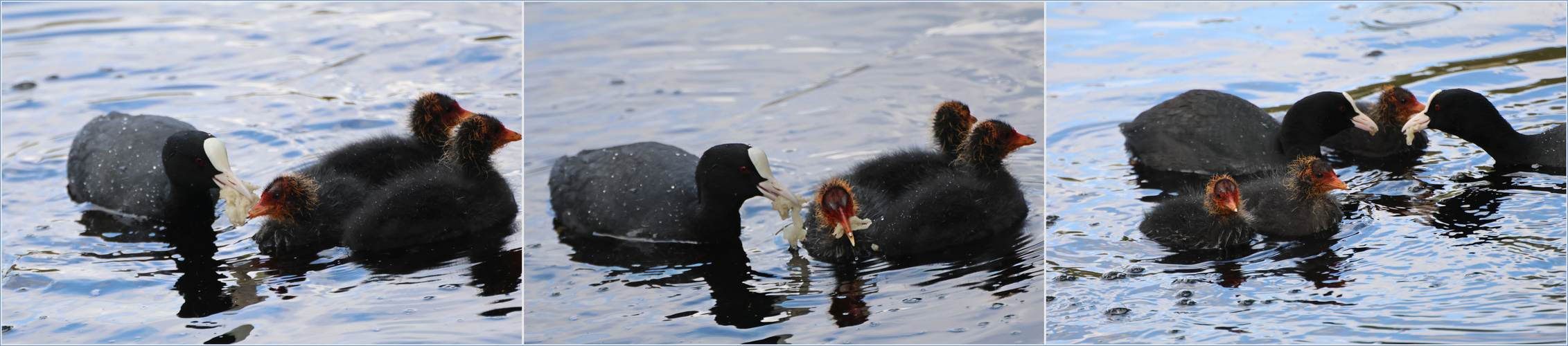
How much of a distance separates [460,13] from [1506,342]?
321 inches

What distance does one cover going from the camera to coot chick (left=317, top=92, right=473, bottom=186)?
6.48 m

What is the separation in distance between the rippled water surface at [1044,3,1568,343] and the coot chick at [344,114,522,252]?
2766 mm

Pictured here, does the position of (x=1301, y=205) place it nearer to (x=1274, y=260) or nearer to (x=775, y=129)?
(x=1274, y=260)

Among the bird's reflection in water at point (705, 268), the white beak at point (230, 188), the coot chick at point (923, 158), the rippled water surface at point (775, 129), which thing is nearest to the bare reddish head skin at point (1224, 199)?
the rippled water surface at point (775, 129)

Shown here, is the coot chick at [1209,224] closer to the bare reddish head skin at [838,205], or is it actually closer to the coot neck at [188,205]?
the bare reddish head skin at [838,205]

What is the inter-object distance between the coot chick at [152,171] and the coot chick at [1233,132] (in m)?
4.85

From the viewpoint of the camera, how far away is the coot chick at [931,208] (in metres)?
5.53

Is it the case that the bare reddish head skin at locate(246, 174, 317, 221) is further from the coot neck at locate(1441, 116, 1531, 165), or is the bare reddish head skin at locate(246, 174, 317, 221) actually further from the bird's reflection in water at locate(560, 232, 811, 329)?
the coot neck at locate(1441, 116, 1531, 165)

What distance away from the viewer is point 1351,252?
211 inches

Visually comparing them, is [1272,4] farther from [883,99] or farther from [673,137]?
[673,137]

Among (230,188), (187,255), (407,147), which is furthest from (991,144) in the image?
(187,255)

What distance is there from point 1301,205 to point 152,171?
5813mm

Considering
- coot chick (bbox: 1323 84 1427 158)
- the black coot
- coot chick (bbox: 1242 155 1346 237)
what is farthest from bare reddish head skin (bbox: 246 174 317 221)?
coot chick (bbox: 1323 84 1427 158)

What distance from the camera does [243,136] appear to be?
795 cm
